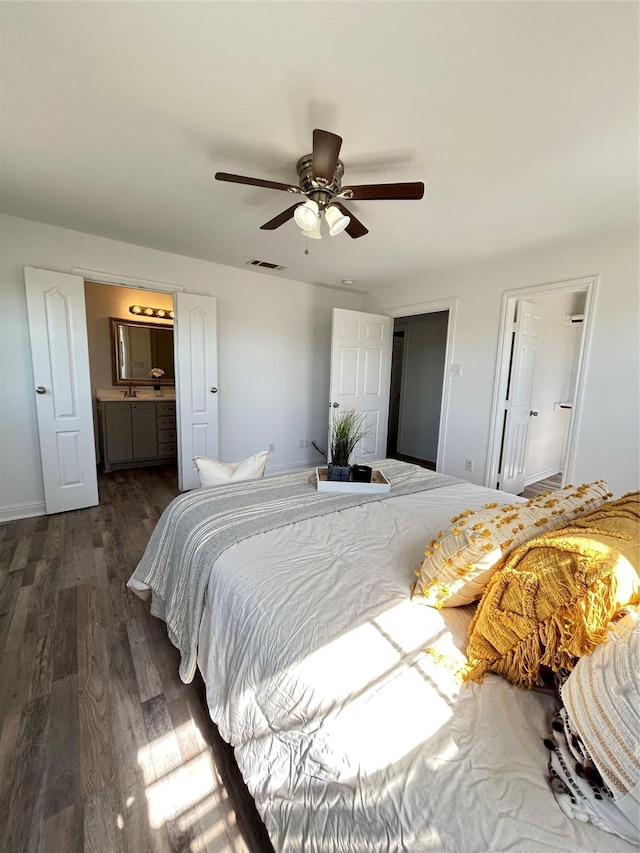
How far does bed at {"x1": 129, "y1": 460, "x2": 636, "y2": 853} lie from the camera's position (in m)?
0.57

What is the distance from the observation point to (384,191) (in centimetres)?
165

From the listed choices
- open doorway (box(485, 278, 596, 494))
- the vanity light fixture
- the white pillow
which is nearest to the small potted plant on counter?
the vanity light fixture

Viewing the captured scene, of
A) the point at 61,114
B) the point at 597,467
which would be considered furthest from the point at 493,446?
the point at 61,114

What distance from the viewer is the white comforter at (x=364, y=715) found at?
57 centimetres

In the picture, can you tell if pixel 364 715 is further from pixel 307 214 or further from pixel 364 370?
pixel 364 370

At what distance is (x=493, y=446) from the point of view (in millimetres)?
3416

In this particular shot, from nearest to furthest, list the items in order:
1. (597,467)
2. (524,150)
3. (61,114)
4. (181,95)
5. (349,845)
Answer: (349,845)
(181,95)
(61,114)
(524,150)
(597,467)

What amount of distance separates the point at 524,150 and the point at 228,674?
255cm

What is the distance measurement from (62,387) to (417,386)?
449 cm

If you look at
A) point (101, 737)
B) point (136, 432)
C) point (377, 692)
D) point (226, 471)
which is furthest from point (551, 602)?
point (136, 432)

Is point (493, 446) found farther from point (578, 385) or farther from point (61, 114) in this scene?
point (61, 114)

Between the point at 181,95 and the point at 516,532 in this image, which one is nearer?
the point at 516,532

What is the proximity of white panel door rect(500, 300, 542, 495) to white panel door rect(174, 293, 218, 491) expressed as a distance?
2980 mm

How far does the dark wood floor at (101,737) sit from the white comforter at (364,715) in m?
0.23
